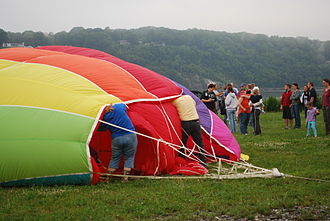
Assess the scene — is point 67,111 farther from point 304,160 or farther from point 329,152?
point 329,152

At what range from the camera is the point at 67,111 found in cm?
785

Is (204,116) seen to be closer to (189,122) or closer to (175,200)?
(189,122)

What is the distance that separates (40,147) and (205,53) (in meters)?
118

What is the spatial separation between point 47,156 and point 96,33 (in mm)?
108320

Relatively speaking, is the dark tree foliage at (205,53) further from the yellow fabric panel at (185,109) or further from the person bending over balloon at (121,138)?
the person bending over balloon at (121,138)

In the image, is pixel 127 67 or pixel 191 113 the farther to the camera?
pixel 127 67

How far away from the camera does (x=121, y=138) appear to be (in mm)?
7828

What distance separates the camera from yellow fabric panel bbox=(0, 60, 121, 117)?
793 centimetres

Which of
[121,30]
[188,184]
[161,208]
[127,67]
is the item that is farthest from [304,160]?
[121,30]

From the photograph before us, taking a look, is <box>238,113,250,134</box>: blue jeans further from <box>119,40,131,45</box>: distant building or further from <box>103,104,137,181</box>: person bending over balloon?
<box>119,40,131,45</box>: distant building

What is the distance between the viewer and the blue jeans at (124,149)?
25.7 ft

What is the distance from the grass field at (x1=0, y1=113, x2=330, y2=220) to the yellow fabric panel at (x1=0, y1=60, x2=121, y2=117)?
1.38 metres

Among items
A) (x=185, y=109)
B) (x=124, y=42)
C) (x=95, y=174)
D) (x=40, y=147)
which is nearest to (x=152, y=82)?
(x=185, y=109)

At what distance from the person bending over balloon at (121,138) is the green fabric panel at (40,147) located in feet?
1.37
